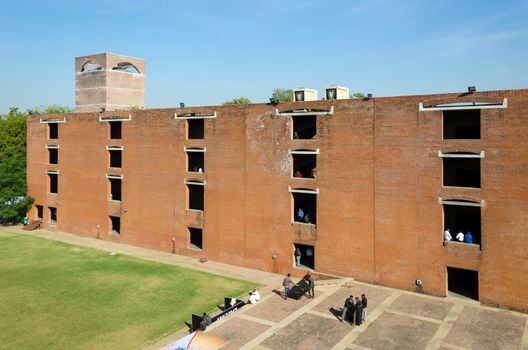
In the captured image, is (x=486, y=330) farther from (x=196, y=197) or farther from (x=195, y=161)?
(x=195, y=161)

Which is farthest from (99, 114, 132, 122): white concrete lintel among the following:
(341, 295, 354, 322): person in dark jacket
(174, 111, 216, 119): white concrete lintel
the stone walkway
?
(341, 295, 354, 322): person in dark jacket

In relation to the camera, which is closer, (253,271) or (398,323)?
(398,323)

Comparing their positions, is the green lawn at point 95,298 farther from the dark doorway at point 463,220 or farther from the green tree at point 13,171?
the dark doorway at point 463,220

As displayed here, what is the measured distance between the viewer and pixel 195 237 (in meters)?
39.4

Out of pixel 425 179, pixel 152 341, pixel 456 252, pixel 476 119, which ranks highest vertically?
pixel 476 119

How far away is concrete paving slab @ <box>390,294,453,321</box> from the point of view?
24.7 m

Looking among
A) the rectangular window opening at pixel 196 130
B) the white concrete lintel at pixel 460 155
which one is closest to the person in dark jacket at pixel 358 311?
the white concrete lintel at pixel 460 155

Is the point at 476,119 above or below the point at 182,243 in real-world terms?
above

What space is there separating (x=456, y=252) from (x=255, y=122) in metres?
16.1

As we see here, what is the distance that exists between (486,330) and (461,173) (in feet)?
34.6

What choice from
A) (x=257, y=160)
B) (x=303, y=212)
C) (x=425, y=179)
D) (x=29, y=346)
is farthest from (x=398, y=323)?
(x=29, y=346)

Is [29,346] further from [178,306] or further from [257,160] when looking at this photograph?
[257,160]

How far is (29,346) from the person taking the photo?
2220 centimetres

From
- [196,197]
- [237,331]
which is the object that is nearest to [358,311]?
[237,331]
